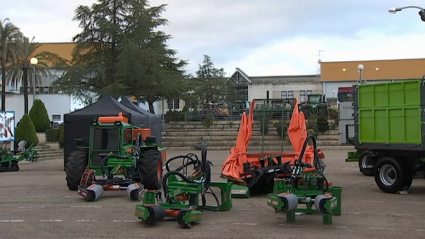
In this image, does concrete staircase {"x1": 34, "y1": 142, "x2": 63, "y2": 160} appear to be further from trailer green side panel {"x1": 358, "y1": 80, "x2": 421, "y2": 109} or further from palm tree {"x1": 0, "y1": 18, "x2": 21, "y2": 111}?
trailer green side panel {"x1": 358, "y1": 80, "x2": 421, "y2": 109}

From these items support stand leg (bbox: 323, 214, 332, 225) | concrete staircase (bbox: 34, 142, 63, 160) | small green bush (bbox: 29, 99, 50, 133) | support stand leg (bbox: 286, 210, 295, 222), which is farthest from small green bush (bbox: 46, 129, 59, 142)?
support stand leg (bbox: 323, 214, 332, 225)

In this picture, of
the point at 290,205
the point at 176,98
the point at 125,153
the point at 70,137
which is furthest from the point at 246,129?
the point at 176,98

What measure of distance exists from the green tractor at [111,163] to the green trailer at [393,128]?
5.47 metres

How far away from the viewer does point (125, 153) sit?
1292cm

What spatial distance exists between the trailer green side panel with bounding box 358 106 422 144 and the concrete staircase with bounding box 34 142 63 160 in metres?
19.0

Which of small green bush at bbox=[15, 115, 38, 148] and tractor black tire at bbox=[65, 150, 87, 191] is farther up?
small green bush at bbox=[15, 115, 38, 148]

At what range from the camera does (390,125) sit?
12.3 meters

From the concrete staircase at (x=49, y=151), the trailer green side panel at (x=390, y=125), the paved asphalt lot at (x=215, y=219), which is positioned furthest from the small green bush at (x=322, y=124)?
the paved asphalt lot at (x=215, y=219)

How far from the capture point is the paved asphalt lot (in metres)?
7.75

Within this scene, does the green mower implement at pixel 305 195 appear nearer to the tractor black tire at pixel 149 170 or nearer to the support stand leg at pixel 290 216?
the support stand leg at pixel 290 216

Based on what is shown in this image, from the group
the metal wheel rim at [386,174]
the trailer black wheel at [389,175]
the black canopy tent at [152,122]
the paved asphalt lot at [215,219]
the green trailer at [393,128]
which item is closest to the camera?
the paved asphalt lot at [215,219]

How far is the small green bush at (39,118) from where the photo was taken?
30.9m

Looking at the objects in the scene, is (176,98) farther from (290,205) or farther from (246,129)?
(290,205)

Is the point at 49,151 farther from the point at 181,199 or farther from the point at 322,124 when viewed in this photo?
the point at 181,199
